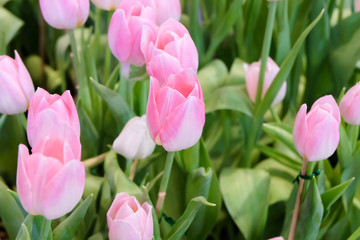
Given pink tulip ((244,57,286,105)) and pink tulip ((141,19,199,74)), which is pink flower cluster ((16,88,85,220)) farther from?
pink tulip ((244,57,286,105))

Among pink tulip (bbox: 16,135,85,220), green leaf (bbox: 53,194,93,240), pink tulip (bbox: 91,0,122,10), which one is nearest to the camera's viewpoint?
pink tulip (bbox: 16,135,85,220)

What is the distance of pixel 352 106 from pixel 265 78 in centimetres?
14

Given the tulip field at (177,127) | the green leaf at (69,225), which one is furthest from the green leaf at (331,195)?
the green leaf at (69,225)

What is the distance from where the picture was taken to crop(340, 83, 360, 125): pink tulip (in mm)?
466

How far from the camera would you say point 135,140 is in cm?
47

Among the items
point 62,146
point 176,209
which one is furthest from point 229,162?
point 62,146

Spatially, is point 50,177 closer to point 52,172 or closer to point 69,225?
point 52,172

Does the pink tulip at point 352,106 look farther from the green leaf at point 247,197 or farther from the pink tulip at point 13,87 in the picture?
the pink tulip at point 13,87

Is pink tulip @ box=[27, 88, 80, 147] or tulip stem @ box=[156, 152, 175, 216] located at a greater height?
pink tulip @ box=[27, 88, 80, 147]

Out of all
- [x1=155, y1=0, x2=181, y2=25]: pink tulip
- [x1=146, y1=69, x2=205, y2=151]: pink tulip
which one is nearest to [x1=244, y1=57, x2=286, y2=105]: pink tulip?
[x1=155, y1=0, x2=181, y2=25]: pink tulip

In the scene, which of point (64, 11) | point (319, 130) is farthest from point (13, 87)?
point (319, 130)

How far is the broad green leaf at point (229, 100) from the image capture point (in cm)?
61

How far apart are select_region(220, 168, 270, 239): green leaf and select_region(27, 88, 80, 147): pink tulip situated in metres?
0.27

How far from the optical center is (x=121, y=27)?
44cm
